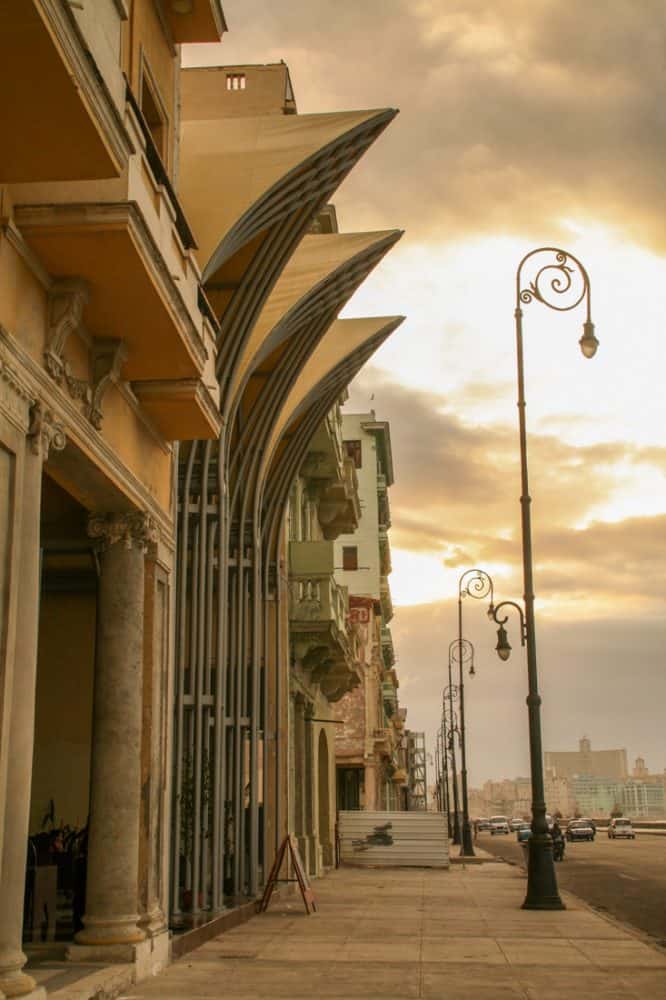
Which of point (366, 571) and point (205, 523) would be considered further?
point (366, 571)

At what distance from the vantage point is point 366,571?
7081 centimetres

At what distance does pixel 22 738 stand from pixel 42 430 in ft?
7.52

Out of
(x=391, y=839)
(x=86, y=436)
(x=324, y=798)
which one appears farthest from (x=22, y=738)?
(x=324, y=798)

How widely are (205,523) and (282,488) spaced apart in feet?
20.9

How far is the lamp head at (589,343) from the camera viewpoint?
1967cm

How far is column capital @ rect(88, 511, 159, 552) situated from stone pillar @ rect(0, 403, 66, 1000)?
3.40m

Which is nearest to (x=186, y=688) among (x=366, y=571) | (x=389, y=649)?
(x=366, y=571)

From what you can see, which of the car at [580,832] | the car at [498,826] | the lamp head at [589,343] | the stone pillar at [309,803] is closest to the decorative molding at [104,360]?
the lamp head at [589,343]

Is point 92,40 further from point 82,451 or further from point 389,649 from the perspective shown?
point 389,649

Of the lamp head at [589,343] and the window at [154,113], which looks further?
the lamp head at [589,343]

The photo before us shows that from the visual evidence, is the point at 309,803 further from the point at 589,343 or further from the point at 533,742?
the point at 589,343

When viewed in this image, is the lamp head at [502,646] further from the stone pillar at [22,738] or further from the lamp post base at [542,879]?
the stone pillar at [22,738]

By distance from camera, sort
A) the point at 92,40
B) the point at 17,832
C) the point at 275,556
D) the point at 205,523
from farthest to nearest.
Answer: the point at 275,556
the point at 205,523
the point at 17,832
the point at 92,40

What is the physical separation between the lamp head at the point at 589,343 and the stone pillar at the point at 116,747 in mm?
9729
